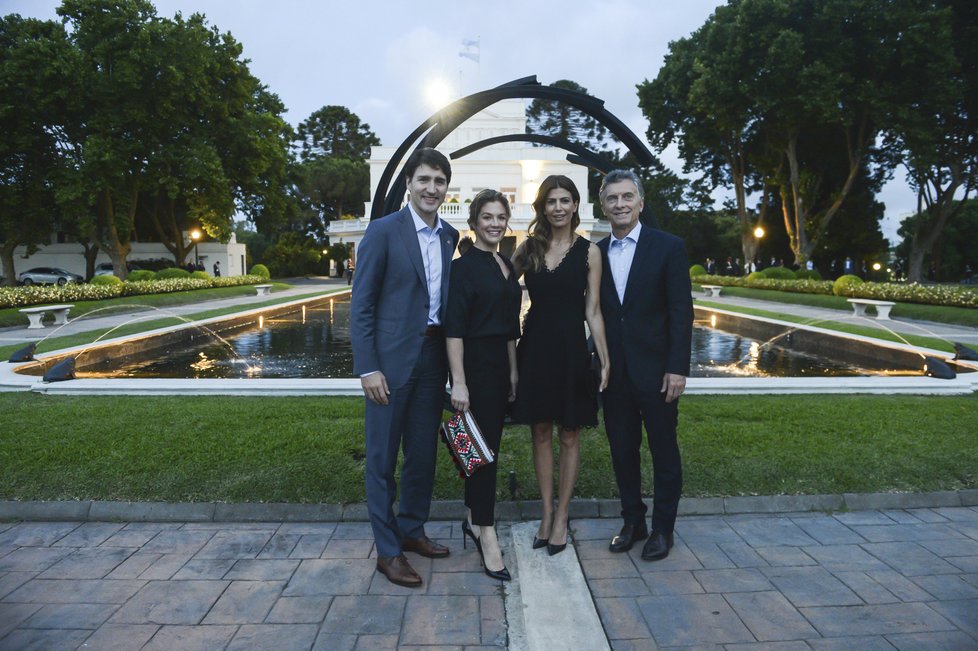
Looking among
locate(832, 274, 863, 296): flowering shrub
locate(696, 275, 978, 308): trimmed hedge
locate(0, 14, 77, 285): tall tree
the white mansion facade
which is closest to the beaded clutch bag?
locate(696, 275, 978, 308): trimmed hedge

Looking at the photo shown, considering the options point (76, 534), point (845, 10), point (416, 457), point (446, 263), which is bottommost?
point (76, 534)

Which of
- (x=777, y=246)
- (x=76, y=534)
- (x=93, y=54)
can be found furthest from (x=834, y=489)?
(x=777, y=246)

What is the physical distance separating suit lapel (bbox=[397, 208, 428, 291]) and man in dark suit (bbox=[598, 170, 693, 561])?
3.34 ft

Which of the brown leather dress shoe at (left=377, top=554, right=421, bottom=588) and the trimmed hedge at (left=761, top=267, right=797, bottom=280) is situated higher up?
the trimmed hedge at (left=761, top=267, right=797, bottom=280)

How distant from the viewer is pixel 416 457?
125 inches

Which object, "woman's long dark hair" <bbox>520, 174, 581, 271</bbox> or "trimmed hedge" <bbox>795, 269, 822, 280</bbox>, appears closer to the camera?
"woman's long dark hair" <bbox>520, 174, 581, 271</bbox>

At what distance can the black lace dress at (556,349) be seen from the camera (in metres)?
3.12

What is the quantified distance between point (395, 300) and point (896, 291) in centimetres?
1974

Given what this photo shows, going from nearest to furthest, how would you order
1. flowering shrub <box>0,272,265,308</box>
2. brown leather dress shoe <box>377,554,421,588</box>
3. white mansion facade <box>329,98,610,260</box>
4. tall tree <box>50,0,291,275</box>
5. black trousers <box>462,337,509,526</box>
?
brown leather dress shoe <box>377,554,421,588</box>
black trousers <box>462,337,509,526</box>
flowering shrub <box>0,272,265,308</box>
tall tree <box>50,0,291,275</box>
white mansion facade <box>329,98,610,260</box>

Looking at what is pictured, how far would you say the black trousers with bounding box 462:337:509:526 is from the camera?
3072 millimetres

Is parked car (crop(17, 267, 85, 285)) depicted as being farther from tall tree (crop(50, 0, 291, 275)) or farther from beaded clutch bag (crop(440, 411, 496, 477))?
beaded clutch bag (crop(440, 411, 496, 477))

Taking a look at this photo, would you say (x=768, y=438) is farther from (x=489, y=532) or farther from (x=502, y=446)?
(x=489, y=532)

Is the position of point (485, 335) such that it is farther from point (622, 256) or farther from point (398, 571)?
point (398, 571)

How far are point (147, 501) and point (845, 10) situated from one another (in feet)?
85.7
